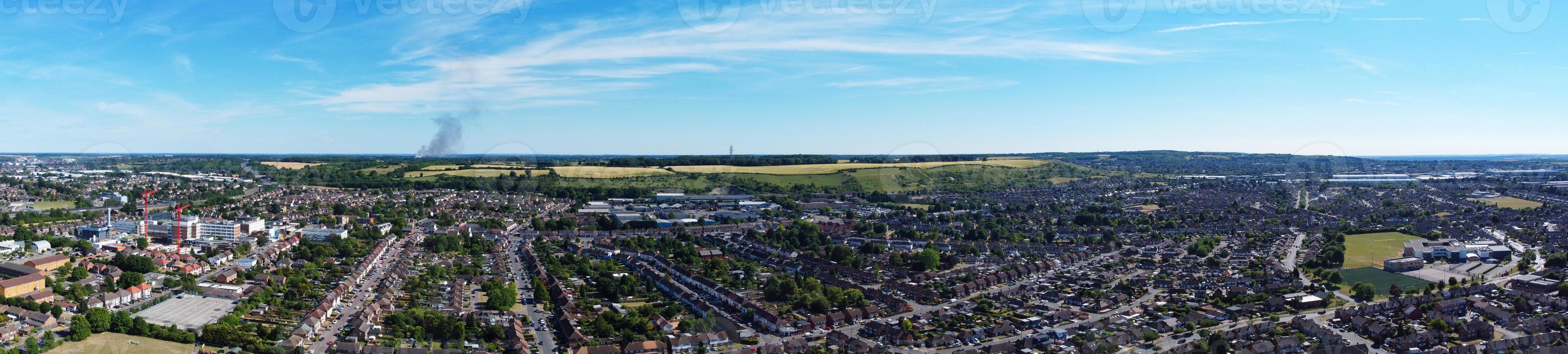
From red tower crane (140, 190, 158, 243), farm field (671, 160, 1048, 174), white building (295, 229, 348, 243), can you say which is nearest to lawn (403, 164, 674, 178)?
farm field (671, 160, 1048, 174)

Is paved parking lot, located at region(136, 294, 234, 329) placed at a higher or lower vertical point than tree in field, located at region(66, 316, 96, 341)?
lower

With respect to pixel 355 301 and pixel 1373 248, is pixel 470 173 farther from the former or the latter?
pixel 1373 248

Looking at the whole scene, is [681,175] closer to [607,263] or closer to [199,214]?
[199,214]

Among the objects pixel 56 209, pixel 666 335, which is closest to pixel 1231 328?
pixel 666 335

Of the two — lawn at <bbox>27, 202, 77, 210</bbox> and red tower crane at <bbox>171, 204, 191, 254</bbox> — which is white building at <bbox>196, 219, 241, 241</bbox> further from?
lawn at <bbox>27, 202, 77, 210</bbox>

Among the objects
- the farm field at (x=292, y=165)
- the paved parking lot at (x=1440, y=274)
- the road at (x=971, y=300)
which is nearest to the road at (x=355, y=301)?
the road at (x=971, y=300)
